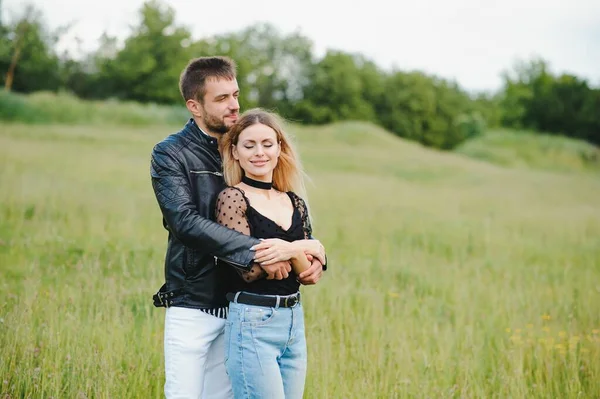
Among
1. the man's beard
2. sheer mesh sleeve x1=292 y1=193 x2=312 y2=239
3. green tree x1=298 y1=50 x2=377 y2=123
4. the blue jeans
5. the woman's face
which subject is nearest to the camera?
the blue jeans

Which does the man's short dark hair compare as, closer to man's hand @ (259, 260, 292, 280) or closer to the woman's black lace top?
the woman's black lace top

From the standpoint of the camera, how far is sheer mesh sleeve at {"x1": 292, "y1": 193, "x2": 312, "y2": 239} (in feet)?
12.0

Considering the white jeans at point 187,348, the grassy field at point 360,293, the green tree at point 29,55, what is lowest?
the grassy field at point 360,293

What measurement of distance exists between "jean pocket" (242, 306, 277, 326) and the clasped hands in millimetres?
172

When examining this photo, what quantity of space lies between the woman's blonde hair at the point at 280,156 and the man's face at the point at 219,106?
0.14m

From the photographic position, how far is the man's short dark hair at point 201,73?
375 cm

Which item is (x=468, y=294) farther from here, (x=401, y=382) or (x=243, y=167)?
(x=243, y=167)

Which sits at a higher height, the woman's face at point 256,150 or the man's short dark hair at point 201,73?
the man's short dark hair at point 201,73

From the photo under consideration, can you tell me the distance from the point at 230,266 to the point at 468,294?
523cm

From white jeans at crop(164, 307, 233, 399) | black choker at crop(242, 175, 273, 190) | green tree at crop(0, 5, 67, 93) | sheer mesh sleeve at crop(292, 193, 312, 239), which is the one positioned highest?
green tree at crop(0, 5, 67, 93)

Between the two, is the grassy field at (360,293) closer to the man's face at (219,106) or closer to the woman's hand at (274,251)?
the woman's hand at (274,251)

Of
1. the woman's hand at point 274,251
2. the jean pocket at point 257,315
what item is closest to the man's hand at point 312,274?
the woman's hand at point 274,251

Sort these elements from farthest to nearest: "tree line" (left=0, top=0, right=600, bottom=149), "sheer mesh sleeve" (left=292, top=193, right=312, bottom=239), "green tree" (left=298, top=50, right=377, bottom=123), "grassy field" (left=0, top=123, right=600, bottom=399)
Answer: "green tree" (left=298, top=50, right=377, bottom=123) → "tree line" (left=0, top=0, right=600, bottom=149) → "grassy field" (left=0, top=123, right=600, bottom=399) → "sheer mesh sleeve" (left=292, top=193, right=312, bottom=239)

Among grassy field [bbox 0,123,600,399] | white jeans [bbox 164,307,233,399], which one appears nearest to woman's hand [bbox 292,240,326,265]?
white jeans [bbox 164,307,233,399]
